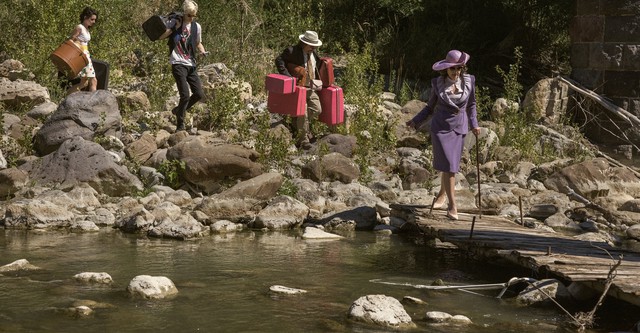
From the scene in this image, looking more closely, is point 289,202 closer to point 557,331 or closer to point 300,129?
point 300,129

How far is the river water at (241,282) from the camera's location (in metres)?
7.29

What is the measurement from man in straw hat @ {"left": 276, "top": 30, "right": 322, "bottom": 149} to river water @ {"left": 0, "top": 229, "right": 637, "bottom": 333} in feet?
9.81

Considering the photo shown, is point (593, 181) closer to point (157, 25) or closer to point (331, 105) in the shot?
point (331, 105)

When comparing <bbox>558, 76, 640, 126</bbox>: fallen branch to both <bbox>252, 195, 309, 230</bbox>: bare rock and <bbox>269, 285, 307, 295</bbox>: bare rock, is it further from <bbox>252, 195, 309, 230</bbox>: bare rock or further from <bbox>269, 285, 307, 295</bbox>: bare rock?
<bbox>269, 285, 307, 295</bbox>: bare rock

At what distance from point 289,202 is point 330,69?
9.07ft

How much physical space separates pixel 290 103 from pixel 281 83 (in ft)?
1.62

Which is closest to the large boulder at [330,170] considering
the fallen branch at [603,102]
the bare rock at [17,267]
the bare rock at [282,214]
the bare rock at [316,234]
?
the bare rock at [282,214]

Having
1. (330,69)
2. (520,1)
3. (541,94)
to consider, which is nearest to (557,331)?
(330,69)

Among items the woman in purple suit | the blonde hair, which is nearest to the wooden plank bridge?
the woman in purple suit

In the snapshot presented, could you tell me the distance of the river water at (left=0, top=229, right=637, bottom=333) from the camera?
7289 millimetres

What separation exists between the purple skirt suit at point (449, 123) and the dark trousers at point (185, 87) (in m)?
4.09

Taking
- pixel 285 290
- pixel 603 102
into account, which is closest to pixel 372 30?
pixel 603 102

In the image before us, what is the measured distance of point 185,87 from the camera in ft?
44.4

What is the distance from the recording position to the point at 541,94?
16375 millimetres
